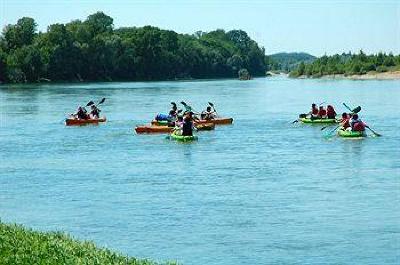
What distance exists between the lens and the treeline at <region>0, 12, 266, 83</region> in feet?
384

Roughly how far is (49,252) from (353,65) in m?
124

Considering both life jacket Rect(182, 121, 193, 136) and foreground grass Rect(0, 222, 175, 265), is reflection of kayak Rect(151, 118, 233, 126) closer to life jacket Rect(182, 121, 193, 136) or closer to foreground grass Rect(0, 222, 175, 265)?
life jacket Rect(182, 121, 193, 136)

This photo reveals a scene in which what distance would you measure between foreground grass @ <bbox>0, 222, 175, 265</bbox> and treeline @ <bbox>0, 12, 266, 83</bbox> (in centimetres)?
10167

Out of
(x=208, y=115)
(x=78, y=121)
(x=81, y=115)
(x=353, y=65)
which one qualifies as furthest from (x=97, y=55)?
(x=208, y=115)

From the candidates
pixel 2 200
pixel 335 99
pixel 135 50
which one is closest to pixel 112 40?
pixel 135 50

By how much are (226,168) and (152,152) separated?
19.4ft

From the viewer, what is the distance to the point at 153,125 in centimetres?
4256

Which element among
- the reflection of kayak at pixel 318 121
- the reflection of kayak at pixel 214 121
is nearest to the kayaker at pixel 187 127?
the reflection of kayak at pixel 214 121

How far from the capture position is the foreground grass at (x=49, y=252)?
1349cm

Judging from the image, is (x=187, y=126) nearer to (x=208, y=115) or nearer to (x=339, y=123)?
(x=208, y=115)

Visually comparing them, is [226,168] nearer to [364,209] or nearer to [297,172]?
[297,172]

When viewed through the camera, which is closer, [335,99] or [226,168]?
[226,168]

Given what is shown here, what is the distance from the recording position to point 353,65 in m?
134

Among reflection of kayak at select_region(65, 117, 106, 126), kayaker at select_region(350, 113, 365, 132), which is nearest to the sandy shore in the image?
reflection of kayak at select_region(65, 117, 106, 126)
